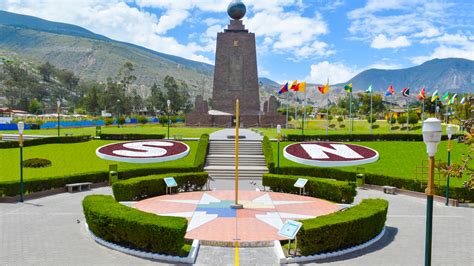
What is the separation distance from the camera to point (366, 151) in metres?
33.5

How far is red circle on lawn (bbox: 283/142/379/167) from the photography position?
99.4 feet

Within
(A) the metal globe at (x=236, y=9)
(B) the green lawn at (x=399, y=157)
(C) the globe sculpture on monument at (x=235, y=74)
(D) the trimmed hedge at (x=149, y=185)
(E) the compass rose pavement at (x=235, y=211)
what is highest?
(A) the metal globe at (x=236, y=9)

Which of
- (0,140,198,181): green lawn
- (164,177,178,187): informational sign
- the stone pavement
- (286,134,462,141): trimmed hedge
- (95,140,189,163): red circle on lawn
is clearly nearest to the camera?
the stone pavement

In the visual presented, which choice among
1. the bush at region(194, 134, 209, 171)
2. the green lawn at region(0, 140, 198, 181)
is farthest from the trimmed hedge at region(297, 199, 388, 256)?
the green lawn at region(0, 140, 198, 181)

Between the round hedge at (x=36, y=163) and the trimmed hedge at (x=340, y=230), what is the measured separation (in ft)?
72.7

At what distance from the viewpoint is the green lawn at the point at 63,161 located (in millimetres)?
26781

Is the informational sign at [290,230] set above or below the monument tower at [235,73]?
below

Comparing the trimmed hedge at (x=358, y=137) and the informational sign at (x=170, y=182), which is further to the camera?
the trimmed hedge at (x=358, y=137)

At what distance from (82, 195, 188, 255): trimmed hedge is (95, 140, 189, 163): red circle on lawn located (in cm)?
1623

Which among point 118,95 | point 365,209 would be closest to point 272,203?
point 365,209

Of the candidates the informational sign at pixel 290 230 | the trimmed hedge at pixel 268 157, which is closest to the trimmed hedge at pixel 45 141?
the trimmed hedge at pixel 268 157

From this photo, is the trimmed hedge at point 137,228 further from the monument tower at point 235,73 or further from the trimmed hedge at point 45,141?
the monument tower at point 235,73

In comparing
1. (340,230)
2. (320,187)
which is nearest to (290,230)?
(340,230)

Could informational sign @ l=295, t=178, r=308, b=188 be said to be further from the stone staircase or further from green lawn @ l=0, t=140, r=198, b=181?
green lawn @ l=0, t=140, r=198, b=181
